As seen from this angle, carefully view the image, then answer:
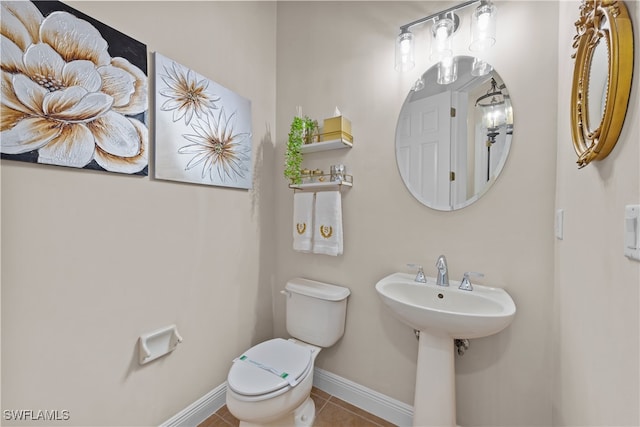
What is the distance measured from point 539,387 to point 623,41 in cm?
131

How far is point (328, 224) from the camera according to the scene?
1578 mm

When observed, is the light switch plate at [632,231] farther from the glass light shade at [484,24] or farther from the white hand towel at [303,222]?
the white hand towel at [303,222]

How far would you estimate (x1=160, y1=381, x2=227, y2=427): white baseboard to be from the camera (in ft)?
4.42

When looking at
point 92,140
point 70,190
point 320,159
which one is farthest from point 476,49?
point 70,190

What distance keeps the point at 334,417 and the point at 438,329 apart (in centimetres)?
91

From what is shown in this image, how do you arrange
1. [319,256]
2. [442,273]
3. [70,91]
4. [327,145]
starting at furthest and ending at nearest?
[319,256], [327,145], [442,273], [70,91]

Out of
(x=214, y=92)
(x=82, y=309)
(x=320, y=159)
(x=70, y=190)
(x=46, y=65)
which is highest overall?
(x=214, y=92)

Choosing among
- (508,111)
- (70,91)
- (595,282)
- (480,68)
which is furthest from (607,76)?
(70,91)

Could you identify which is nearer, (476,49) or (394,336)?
(476,49)

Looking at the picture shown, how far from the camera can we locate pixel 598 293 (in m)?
0.65

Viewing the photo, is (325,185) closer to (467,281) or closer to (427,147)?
(427,147)

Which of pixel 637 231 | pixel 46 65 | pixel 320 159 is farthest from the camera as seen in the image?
pixel 320 159

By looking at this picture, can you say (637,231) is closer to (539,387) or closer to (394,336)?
(539,387)

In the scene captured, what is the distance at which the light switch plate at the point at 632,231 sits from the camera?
46cm
